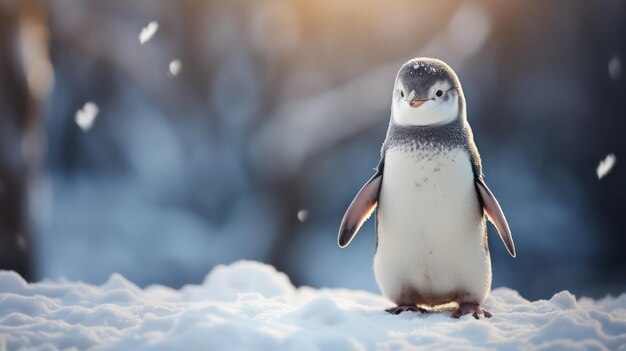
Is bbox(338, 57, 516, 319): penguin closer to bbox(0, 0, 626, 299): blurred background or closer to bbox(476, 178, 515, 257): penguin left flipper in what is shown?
bbox(476, 178, 515, 257): penguin left flipper

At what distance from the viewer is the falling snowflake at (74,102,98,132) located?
4.45 m

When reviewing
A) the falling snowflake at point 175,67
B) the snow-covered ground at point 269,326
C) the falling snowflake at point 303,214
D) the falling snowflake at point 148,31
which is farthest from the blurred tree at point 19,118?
the falling snowflake at point 303,214

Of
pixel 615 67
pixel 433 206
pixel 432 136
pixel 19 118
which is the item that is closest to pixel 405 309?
pixel 433 206

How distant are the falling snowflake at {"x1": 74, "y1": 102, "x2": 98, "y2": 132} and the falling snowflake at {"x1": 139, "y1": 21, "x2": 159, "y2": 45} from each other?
67 centimetres

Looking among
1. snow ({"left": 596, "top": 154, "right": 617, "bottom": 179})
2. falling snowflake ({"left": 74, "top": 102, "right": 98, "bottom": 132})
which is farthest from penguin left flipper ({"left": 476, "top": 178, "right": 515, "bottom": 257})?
falling snowflake ({"left": 74, "top": 102, "right": 98, "bottom": 132})

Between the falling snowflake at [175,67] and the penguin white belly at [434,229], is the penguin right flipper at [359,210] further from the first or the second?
the falling snowflake at [175,67]

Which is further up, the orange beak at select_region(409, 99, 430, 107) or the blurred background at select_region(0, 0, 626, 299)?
the blurred background at select_region(0, 0, 626, 299)

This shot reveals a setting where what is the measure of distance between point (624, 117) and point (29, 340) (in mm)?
4088

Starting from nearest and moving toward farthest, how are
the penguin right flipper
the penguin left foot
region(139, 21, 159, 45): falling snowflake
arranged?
the penguin left foot → the penguin right flipper → region(139, 21, 159, 45): falling snowflake

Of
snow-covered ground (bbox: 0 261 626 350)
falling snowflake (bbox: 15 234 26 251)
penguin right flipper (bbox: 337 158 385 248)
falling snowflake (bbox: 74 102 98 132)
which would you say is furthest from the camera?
falling snowflake (bbox: 74 102 98 132)

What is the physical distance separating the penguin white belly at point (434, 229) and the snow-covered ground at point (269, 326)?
121mm

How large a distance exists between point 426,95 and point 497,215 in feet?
1.57

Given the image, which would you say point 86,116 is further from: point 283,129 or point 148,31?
point 283,129

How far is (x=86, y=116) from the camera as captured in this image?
14.6 ft
